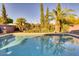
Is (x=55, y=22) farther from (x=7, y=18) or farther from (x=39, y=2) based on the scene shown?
(x=7, y=18)

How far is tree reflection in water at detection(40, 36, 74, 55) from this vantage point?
248cm

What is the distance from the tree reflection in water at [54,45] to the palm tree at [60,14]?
211mm

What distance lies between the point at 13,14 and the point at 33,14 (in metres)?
0.40

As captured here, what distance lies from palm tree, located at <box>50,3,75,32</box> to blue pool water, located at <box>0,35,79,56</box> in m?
0.28

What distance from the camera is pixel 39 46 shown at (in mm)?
2500

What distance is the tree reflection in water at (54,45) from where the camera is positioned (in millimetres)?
2484

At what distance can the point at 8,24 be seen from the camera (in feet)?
8.41

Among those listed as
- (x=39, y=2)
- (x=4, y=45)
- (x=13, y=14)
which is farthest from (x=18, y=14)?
(x=4, y=45)

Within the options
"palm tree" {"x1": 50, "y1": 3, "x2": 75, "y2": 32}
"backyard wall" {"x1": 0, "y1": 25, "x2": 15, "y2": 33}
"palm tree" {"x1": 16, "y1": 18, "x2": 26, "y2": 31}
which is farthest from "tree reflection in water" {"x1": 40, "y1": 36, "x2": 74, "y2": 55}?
"backyard wall" {"x1": 0, "y1": 25, "x2": 15, "y2": 33}

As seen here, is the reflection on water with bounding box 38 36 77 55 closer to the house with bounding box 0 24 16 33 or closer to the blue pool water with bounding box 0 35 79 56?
the blue pool water with bounding box 0 35 79 56

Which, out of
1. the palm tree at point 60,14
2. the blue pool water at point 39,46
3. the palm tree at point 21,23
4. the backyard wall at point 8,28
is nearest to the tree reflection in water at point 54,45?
the blue pool water at point 39,46

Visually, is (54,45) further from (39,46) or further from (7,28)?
(7,28)

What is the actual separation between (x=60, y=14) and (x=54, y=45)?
24.5 inches

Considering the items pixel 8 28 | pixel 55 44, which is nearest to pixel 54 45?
pixel 55 44
